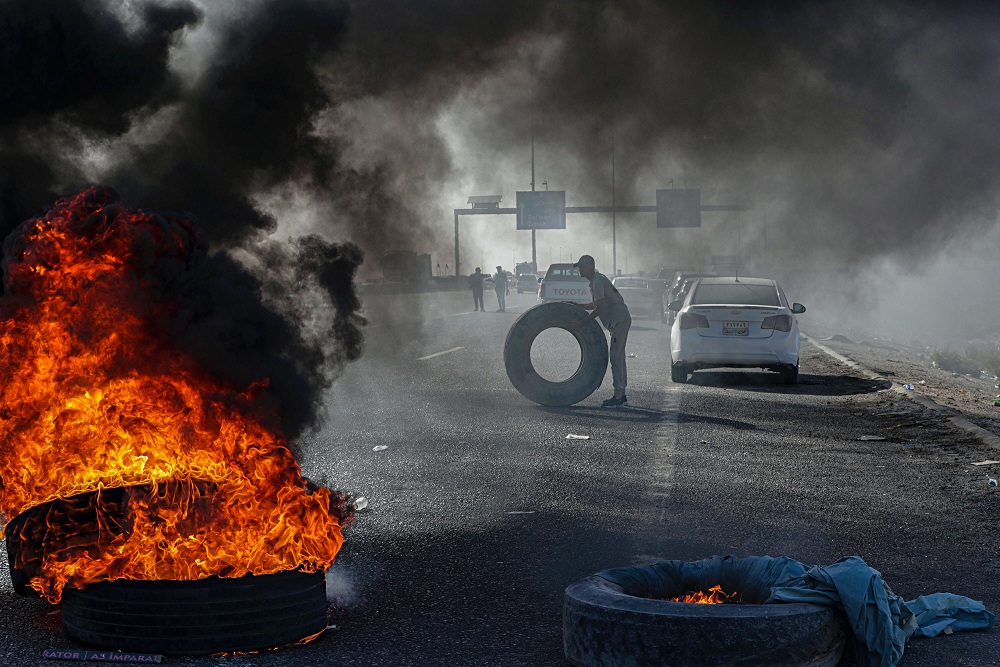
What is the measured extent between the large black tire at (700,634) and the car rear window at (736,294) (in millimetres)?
13203

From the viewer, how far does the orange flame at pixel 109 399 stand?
4.66 metres

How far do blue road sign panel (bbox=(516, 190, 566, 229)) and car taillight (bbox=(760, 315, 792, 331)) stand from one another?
42720mm

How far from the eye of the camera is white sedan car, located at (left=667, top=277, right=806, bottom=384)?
52.5ft

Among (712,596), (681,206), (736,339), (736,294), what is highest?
(681,206)

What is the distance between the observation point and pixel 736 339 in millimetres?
16125

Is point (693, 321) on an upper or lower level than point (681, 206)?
lower

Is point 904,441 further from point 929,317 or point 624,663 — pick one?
point 929,317

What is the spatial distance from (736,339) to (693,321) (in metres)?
0.67

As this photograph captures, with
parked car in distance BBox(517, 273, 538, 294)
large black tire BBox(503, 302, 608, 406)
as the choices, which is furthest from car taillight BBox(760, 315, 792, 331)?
parked car in distance BBox(517, 273, 538, 294)

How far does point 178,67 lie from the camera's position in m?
6.52

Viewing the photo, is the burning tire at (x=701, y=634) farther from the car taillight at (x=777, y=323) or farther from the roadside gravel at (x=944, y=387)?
the car taillight at (x=777, y=323)

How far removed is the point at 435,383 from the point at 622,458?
6.64m

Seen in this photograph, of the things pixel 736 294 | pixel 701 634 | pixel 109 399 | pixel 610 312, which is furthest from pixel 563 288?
pixel 701 634

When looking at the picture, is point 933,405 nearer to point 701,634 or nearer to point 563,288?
point 701,634
